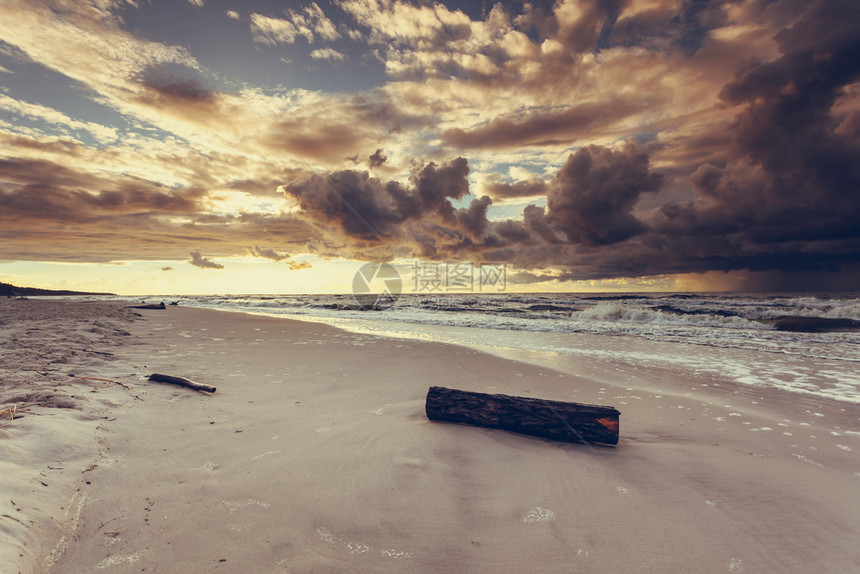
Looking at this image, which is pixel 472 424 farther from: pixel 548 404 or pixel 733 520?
pixel 733 520

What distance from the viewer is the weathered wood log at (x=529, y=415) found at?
4.22 m

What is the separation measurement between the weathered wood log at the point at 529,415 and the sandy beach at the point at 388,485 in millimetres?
160

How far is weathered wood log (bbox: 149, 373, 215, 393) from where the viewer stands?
18.7 feet

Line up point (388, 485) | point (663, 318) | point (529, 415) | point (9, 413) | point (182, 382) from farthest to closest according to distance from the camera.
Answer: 1. point (663, 318)
2. point (182, 382)
3. point (529, 415)
4. point (9, 413)
5. point (388, 485)

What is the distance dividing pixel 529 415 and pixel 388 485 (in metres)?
2.00

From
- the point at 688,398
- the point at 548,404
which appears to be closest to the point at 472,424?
the point at 548,404

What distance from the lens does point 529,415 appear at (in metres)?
4.42

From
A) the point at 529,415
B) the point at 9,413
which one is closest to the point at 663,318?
the point at 529,415

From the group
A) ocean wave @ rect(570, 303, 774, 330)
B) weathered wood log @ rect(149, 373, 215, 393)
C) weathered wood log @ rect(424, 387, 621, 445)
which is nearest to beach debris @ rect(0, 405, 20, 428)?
weathered wood log @ rect(149, 373, 215, 393)

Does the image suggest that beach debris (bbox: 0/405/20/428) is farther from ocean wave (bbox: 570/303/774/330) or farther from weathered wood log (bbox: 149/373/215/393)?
ocean wave (bbox: 570/303/774/330)

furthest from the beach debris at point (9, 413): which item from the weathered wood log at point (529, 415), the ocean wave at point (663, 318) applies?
the ocean wave at point (663, 318)

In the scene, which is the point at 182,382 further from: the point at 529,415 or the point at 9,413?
the point at 529,415

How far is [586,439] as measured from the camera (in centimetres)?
424

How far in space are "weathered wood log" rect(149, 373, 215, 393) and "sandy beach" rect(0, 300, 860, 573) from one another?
0.12m
